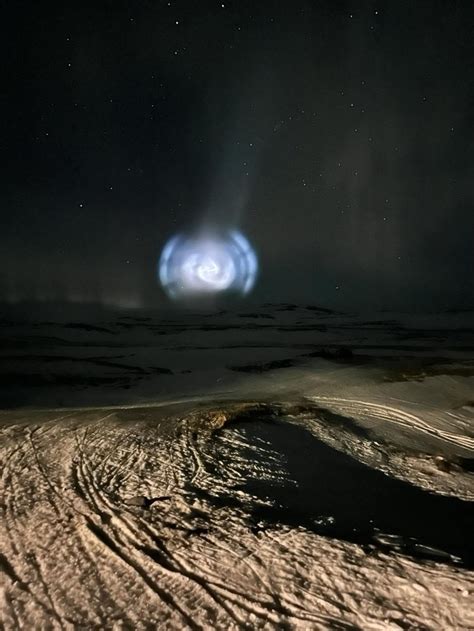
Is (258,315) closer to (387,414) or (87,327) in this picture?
(87,327)

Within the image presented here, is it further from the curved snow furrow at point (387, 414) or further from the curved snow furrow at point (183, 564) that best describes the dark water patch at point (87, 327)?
the curved snow furrow at point (183, 564)

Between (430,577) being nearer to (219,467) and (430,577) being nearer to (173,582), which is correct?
(173,582)

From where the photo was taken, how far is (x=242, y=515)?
8.49 feet

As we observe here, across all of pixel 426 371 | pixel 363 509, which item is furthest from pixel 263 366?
pixel 363 509

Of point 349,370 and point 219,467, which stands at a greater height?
point 219,467

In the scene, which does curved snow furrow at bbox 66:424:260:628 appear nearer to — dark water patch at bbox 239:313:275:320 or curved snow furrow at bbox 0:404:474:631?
curved snow furrow at bbox 0:404:474:631

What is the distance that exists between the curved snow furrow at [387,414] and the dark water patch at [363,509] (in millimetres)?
1888

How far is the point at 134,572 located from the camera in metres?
Result: 2.00

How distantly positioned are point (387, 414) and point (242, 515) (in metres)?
3.92

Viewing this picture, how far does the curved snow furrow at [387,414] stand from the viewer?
15.7 ft

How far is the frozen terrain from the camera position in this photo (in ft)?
5.84

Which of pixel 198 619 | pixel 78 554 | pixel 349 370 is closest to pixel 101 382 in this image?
pixel 349 370

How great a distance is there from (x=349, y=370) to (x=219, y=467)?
788cm

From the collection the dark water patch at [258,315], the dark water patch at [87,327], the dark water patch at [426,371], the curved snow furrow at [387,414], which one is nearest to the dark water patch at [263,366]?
the dark water patch at [426,371]
